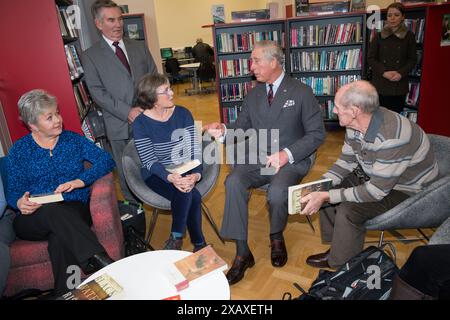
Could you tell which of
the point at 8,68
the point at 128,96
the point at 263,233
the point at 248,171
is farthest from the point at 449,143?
the point at 8,68

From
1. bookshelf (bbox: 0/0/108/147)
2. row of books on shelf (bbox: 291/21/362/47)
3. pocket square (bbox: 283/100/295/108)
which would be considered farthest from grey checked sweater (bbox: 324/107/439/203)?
row of books on shelf (bbox: 291/21/362/47)

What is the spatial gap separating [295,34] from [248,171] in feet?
10.6

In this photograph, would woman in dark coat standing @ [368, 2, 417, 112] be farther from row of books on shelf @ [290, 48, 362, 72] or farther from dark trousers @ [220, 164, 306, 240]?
dark trousers @ [220, 164, 306, 240]

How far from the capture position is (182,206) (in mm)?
A: 2510

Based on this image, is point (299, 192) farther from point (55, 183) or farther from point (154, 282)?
point (55, 183)

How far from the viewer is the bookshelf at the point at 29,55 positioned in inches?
103

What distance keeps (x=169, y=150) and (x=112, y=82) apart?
854 millimetres

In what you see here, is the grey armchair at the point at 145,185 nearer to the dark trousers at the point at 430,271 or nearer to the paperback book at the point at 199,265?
the paperback book at the point at 199,265

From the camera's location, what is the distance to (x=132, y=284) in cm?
170

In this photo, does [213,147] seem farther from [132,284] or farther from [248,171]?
[132,284]

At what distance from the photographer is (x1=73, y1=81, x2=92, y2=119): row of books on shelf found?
3299 mm

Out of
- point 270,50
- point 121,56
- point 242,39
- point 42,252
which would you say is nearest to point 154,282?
point 42,252

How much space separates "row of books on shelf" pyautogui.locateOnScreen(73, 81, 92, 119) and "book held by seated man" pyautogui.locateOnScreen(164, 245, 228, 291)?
6.53 ft

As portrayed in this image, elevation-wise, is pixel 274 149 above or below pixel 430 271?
above
